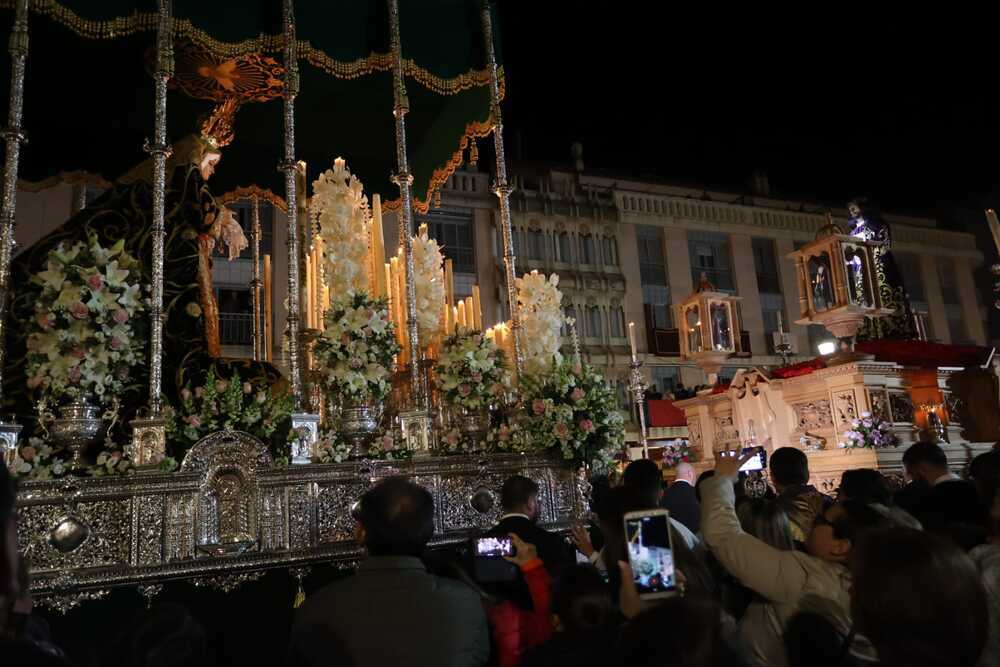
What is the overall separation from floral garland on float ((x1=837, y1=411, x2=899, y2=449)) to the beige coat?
6.56 metres

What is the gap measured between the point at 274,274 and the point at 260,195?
30.4 feet

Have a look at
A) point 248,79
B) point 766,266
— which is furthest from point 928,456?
point 766,266

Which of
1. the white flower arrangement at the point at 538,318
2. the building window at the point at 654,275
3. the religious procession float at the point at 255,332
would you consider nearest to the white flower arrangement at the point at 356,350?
the religious procession float at the point at 255,332

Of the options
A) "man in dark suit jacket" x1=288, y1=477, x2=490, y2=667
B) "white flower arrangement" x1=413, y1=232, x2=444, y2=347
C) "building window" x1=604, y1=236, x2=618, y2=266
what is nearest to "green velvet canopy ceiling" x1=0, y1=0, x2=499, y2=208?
"white flower arrangement" x1=413, y1=232, x2=444, y2=347

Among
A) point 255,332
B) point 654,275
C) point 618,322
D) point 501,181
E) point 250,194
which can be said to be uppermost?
point 654,275

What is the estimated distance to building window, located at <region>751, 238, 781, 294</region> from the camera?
87.6ft

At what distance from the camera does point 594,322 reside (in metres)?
23.8

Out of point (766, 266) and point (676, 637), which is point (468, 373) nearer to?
point (676, 637)

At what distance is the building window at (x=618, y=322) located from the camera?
942 inches

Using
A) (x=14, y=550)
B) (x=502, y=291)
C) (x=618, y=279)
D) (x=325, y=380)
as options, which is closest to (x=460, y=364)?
(x=325, y=380)

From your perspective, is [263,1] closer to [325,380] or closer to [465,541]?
[325,380]

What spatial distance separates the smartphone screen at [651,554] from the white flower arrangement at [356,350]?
373cm

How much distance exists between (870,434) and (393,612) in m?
7.85

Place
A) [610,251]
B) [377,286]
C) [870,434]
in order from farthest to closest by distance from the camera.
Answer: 1. [610,251]
2. [870,434]
3. [377,286]
